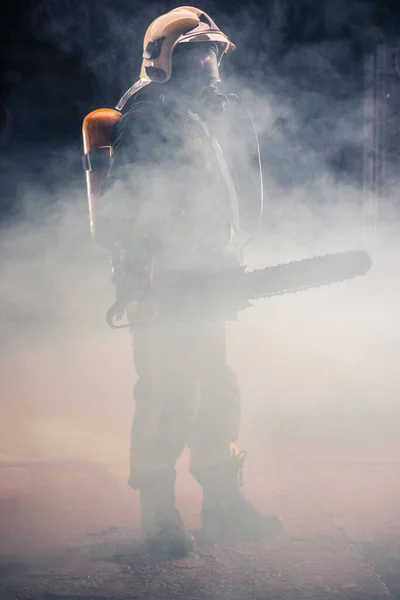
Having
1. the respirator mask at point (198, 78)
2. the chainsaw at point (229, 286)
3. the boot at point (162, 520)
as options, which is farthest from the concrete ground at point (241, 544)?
the respirator mask at point (198, 78)

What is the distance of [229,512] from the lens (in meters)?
2.32

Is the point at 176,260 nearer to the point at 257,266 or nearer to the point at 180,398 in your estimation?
the point at 180,398

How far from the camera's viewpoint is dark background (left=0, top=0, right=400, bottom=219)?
11.1ft

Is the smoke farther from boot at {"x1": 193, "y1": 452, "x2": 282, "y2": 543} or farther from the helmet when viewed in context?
the helmet

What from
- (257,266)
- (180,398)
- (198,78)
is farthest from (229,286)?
(257,266)

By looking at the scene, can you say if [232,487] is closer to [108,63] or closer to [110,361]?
[110,361]

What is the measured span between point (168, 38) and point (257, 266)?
1826 millimetres

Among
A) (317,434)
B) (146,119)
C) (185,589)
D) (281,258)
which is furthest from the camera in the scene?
(281,258)

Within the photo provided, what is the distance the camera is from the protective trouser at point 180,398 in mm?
2277

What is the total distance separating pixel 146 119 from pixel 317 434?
1794 millimetres

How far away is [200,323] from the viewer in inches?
91.2

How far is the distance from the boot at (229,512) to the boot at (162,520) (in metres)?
0.12

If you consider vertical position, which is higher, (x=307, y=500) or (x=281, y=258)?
(x=281, y=258)

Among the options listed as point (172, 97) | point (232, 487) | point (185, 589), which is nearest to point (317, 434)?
point (232, 487)
